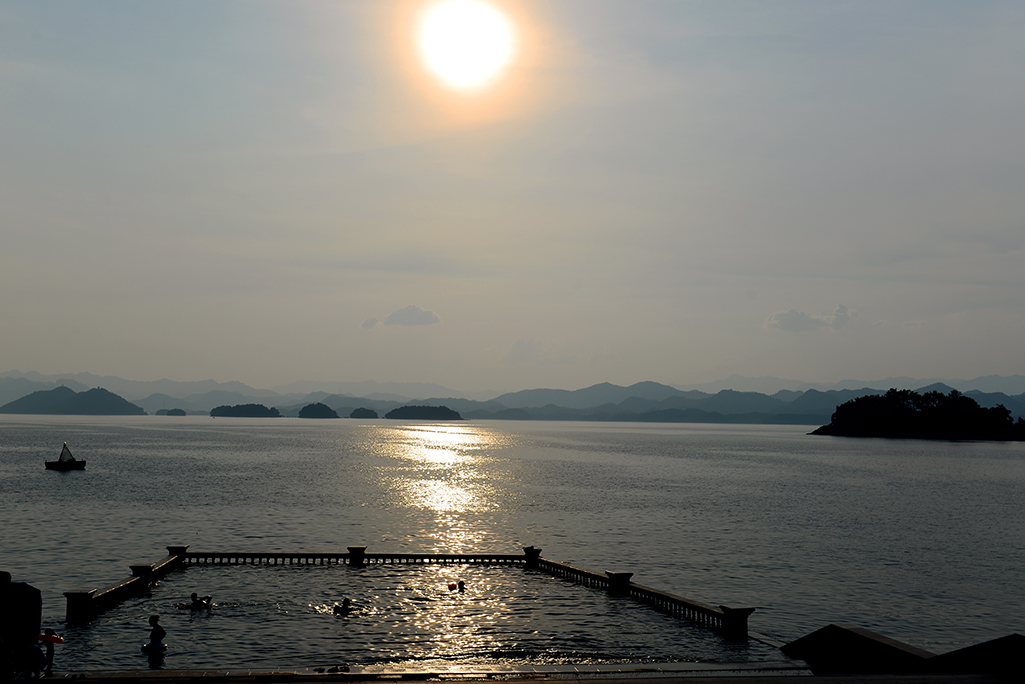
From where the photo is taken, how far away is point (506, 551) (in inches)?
Result: 2275

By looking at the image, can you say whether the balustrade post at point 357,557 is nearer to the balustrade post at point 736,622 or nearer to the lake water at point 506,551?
the lake water at point 506,551

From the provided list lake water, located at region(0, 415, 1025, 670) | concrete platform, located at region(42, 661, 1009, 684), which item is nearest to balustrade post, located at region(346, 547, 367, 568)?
lake water, located at region(0, 415, 1025, 670)

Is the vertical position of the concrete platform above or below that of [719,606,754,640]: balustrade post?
above

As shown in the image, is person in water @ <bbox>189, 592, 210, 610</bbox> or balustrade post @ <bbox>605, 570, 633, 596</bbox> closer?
person in water @ <bbox>189, 592, 210, 610</bbox>

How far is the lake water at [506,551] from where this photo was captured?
31.3 meters

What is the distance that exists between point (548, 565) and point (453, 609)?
11223 mm

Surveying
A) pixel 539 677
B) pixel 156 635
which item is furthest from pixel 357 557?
pixel 539 677

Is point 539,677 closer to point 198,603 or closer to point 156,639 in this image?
point 156,639

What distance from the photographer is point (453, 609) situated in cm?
3662

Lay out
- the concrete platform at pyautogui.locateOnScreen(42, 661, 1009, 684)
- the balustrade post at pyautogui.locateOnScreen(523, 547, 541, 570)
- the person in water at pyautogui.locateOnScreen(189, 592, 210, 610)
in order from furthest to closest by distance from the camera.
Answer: the balustrade post at pyautogui.locateOnScreen(523, 547, 541, 570), the person in water at pyautogui.locateOnScreen(189, 592, 210, 610), the concrete platform at pyautogui.locateOnScreen(42, 661, 1009, 684)

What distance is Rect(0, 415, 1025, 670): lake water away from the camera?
31.3 m

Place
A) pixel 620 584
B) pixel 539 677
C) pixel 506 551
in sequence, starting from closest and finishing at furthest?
pixel 539 677 → pixel 620 584 → pixel 506 551

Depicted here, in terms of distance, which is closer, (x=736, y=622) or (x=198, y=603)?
(x=736, y=622)

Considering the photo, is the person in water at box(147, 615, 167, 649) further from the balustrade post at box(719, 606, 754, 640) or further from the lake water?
the balustrade post at box(719, 606, 754, 640)
